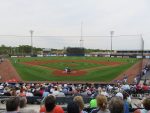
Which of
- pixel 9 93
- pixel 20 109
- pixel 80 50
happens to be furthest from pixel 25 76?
pixel 80 50

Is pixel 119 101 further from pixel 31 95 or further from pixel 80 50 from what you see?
pixel 80 50

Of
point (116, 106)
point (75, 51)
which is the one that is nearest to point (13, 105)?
point (116, 106)

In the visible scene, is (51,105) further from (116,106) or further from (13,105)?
(116,106)

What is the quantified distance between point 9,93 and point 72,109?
45.2ft

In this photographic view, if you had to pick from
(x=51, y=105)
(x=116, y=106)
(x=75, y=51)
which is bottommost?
(x=51, y=105)


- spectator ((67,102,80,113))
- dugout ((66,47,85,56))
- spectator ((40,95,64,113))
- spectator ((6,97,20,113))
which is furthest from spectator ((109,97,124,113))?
dugout ((66,47,85,56))

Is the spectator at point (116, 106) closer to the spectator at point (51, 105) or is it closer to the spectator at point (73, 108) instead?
the spectator at point (73, 108)

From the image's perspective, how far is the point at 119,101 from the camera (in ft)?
20.6

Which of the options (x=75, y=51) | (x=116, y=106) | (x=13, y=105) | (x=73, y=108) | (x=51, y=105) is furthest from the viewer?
(x=75, y=51)

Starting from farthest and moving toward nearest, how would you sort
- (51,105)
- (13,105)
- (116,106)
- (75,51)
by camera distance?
(75,51) < (51,105) < (13,105) < (116,106)

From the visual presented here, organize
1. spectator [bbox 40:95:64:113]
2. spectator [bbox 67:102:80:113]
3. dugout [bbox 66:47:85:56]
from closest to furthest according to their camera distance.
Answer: spectator [bbox 67:102:80:113], spectator [bbox 40:95:64:113], dugout [bbox 66:47:85:56]

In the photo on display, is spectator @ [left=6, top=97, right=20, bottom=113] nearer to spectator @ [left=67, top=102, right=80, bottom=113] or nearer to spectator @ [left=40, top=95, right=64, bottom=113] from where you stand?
spectator @ [left=40, top=95, right=64, bottom=113]

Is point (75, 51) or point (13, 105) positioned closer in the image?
point (13, 105)

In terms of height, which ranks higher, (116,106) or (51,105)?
(116,106)
